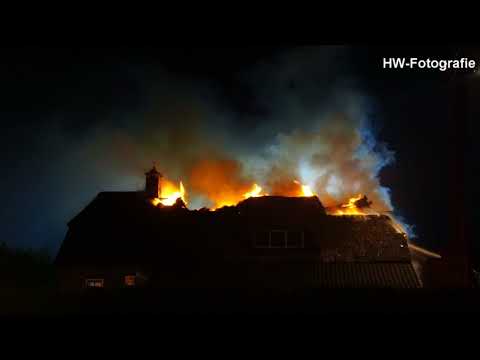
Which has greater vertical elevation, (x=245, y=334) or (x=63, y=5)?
(x=63, y=5)

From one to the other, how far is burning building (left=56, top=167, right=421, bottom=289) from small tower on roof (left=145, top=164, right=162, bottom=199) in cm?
3

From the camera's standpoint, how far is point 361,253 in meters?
13.0

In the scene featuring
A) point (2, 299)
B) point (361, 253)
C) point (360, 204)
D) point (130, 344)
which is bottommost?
point (130, 344)

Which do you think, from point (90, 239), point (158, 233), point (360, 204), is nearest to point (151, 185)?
point (158, 233)

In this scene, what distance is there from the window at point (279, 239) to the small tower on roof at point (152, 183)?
123 inches

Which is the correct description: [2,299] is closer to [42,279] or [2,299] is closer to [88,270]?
[88,270]

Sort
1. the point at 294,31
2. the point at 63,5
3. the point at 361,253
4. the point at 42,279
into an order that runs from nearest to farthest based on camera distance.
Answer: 1. the point at 63,5
2. the point at 294,31
3. the point at 361,253
4. the point at 42,279

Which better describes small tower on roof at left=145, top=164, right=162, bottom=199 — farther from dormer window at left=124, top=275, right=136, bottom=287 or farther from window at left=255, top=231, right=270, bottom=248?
window at left=255, top=231, right=270, bottom=248

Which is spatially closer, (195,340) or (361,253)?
(195,340)

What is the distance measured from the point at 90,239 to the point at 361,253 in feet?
25.6

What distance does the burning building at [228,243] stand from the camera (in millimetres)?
12406

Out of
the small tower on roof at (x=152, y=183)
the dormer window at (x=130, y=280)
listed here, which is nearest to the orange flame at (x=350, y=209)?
the small tower on roof at (x=152, y=183)

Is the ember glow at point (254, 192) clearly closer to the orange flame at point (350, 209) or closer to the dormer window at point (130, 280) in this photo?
the orange flame at point (350, 209)

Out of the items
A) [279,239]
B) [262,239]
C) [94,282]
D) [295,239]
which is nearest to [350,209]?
[295,239]
